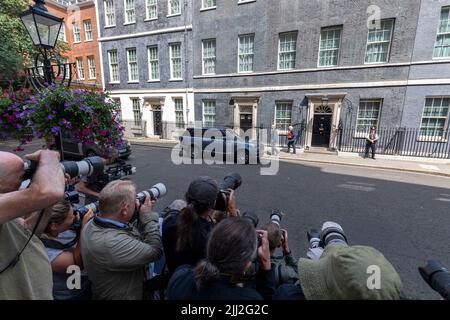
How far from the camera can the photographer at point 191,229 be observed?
70.1 inches

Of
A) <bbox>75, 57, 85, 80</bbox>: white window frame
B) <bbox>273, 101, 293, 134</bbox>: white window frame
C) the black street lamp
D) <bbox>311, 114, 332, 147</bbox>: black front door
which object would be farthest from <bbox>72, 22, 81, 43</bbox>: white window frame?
the black street lamp

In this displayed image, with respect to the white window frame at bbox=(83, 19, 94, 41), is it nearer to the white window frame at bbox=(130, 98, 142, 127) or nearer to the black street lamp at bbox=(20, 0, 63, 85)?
the white window frame at bbox=(130, 98, 142, 127)

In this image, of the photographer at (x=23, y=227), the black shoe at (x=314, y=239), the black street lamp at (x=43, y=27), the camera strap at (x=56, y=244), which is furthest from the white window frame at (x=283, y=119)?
the photographer at (x=23, y=227)

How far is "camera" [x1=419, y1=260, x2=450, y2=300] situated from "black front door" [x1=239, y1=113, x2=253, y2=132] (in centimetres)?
1470

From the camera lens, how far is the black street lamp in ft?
11.1

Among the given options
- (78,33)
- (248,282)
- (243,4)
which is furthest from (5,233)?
(78,33)

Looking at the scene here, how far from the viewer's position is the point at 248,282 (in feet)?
5.01

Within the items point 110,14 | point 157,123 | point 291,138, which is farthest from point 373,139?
point 110,14

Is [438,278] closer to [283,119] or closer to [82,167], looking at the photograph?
[82,167]

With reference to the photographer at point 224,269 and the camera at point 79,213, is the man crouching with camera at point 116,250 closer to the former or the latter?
the camera at point 79,213

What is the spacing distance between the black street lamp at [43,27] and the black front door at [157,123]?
635 inches

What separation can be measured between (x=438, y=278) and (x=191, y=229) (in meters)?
1.66

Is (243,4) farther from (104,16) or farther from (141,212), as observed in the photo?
(141,212)

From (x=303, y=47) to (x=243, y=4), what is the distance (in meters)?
4.90
